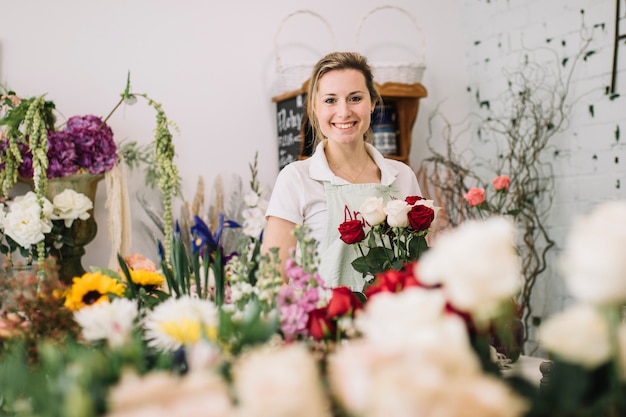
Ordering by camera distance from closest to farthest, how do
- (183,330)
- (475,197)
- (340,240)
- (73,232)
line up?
(183,330) < (340,240) < (73,232) < (475,197)

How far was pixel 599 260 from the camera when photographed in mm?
411

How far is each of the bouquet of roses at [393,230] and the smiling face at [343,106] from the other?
2.03 feet

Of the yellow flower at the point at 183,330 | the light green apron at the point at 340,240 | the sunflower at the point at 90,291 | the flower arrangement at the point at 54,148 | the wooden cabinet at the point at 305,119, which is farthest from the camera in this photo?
the wooden cabinet at the point at 305,119

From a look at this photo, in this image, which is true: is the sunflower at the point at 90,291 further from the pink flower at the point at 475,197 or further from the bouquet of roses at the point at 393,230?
the pink flower at the point at 475,197

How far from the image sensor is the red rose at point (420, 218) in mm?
1278

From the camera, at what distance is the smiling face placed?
6.48ft

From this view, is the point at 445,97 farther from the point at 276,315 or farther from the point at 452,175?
the point at 276,315

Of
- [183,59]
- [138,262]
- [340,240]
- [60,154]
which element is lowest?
[138,262]

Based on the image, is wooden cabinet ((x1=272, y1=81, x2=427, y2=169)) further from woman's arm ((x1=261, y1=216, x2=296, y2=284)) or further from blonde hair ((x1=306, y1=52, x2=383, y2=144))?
woman's arm ((x1=261, y1=216, x2=296, y2=284))

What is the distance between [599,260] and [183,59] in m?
2.60

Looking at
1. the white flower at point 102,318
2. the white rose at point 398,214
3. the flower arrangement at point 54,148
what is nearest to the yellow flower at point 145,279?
the white flower at point 102,318

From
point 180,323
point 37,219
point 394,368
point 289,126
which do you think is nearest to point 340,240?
point 37,219

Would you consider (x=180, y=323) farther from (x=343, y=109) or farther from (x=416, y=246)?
(x=343, y=109)

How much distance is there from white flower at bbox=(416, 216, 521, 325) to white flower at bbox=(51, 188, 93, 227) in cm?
186
